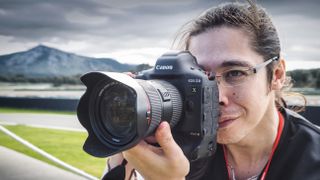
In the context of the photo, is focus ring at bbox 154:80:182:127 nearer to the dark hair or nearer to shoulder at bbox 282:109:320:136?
the dark hair

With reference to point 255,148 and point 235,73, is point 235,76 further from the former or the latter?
point 255,148

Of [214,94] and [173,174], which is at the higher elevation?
[214,94]

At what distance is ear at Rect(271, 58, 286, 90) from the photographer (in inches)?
66.5

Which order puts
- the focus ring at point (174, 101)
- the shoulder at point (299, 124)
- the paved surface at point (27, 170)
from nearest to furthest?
the focus ring at point (174, 101), the shoulder at point (299, 124), the paved surface at point (27, 170)

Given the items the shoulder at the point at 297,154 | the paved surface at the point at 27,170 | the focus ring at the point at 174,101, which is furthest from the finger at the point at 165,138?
the paved surface at the point at 27,170

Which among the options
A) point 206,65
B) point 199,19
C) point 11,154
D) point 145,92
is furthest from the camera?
point 11,154

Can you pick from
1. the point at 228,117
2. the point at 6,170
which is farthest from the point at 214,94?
→ the point at 6,170

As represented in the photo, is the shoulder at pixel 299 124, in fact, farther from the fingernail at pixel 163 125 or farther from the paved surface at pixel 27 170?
the paved surface at pixel 27 170

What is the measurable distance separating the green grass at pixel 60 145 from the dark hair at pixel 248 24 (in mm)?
3205

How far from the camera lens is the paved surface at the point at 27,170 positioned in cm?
391

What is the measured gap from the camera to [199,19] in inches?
67.2

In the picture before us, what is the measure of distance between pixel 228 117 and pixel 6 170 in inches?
126

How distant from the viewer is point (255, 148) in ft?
5.62

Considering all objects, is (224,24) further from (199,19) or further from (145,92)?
(145,92)
